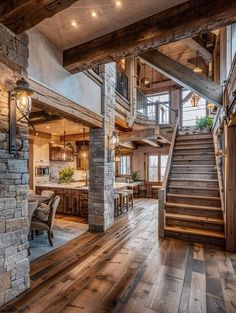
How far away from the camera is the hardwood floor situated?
6.81 feet

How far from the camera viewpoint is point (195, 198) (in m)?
4.47

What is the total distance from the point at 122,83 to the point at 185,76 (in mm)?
3257

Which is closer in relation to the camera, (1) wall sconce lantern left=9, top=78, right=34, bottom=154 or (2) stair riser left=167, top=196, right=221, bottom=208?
(1) wall sconce lantern left=9, top=78, right=34, bottom=154

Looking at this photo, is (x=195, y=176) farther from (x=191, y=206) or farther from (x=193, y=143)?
(x=193, y=143)

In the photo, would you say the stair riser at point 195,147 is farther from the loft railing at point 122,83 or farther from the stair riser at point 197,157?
the loft railing at point 122,83

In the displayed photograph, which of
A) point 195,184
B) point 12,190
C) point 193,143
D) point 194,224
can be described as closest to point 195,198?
point 195,184

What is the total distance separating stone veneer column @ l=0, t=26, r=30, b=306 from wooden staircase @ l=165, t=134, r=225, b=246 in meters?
2.95

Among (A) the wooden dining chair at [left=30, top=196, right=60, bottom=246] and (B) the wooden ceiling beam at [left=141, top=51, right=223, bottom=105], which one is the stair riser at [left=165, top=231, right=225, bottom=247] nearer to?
(A) the wooden dining chair at [left=30, top=196, right=60, bottom=246]

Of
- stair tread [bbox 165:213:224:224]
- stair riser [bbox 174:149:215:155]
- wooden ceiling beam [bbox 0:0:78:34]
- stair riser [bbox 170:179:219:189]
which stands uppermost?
wooden ceiling beam [bbox 0:0:78:34]

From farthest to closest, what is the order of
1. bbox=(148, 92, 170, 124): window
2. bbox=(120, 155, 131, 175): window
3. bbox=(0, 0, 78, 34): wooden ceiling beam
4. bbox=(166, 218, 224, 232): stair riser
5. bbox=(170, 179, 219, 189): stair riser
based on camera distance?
bbox=(120, 155, 131, 175): window, bbox=(148, 92, 170, 124): window, bbox=(170, 179, 219, 189): stair riser, bbox=(166, 218, 224, 232): stair riser, bbox=(0, 0, 78, 34): wooden ceiling beam

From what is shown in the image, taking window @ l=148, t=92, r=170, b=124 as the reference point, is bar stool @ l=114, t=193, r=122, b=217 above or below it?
below

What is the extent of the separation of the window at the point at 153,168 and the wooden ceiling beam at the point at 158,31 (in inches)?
303

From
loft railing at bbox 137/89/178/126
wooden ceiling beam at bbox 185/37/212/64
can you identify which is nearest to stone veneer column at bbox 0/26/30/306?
wooden ceiling beam at bbox 185/37/212/64

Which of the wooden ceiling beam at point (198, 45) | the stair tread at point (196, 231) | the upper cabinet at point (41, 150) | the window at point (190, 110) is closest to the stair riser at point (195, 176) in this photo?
the stair tread at point (196, 231)
